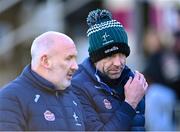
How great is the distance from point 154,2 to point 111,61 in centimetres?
740

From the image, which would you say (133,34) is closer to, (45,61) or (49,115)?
(45,61)

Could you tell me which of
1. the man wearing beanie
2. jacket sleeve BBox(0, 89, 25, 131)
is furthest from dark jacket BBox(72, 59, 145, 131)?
jacket sleeve BBox(0, 89, 25, 131)

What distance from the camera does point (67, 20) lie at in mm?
14820

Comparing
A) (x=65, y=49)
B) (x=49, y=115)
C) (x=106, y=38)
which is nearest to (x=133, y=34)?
(x=106, y=38)

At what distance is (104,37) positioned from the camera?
21.4 ft

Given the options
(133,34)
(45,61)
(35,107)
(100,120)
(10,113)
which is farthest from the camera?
(133,34)

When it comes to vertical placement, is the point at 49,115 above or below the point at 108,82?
below

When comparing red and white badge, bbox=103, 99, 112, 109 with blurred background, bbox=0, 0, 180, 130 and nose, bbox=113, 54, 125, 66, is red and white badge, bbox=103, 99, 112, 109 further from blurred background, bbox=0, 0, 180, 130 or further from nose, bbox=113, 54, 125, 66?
blurred background, bbox=0, 0, 180, 130

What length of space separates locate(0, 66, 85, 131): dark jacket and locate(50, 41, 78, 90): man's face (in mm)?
65

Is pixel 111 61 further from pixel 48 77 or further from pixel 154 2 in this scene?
pixel 154 2

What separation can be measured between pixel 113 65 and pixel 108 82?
0.56ft

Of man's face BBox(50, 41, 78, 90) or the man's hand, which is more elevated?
man's face BBox(50, 41, 78, 90)

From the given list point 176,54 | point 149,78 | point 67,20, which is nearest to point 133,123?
point 149,78

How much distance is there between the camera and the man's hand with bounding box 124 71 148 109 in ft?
21.2
